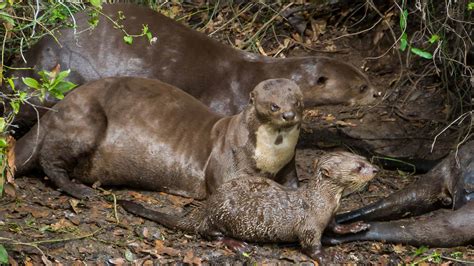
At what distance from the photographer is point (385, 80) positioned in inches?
294

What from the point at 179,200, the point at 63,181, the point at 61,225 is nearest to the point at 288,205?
the point at 179,200

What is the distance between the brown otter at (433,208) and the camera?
5141 millimetres

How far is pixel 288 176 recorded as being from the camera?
557 centimetres

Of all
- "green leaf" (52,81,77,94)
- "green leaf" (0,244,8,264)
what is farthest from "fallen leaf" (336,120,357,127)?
"green leaf" (0,244,8,264)

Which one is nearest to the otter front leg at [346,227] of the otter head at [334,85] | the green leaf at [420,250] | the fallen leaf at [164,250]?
the green leaf at [420,250]

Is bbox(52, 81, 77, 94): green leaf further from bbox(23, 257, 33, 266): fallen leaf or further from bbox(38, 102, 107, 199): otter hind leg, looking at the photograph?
bbox(38, 102, 107, 199): otter hind leg

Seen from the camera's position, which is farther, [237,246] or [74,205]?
[74,205]

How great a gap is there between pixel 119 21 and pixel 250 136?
167cm

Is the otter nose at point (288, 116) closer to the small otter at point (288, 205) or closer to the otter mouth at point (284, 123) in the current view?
the otter mouth at point (284, 123)

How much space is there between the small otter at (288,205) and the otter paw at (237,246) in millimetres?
30

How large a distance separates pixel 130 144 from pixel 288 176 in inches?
38.1

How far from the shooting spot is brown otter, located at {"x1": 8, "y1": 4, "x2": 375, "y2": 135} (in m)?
6.51

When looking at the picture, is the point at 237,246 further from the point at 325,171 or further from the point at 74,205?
the point at 74,205

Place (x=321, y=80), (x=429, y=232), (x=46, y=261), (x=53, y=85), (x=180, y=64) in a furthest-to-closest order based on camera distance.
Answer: (x=321, y=80)
(x=180, y=64)
(x=429, y=232)
(x=46, y=261)
(x=53, y=85)
